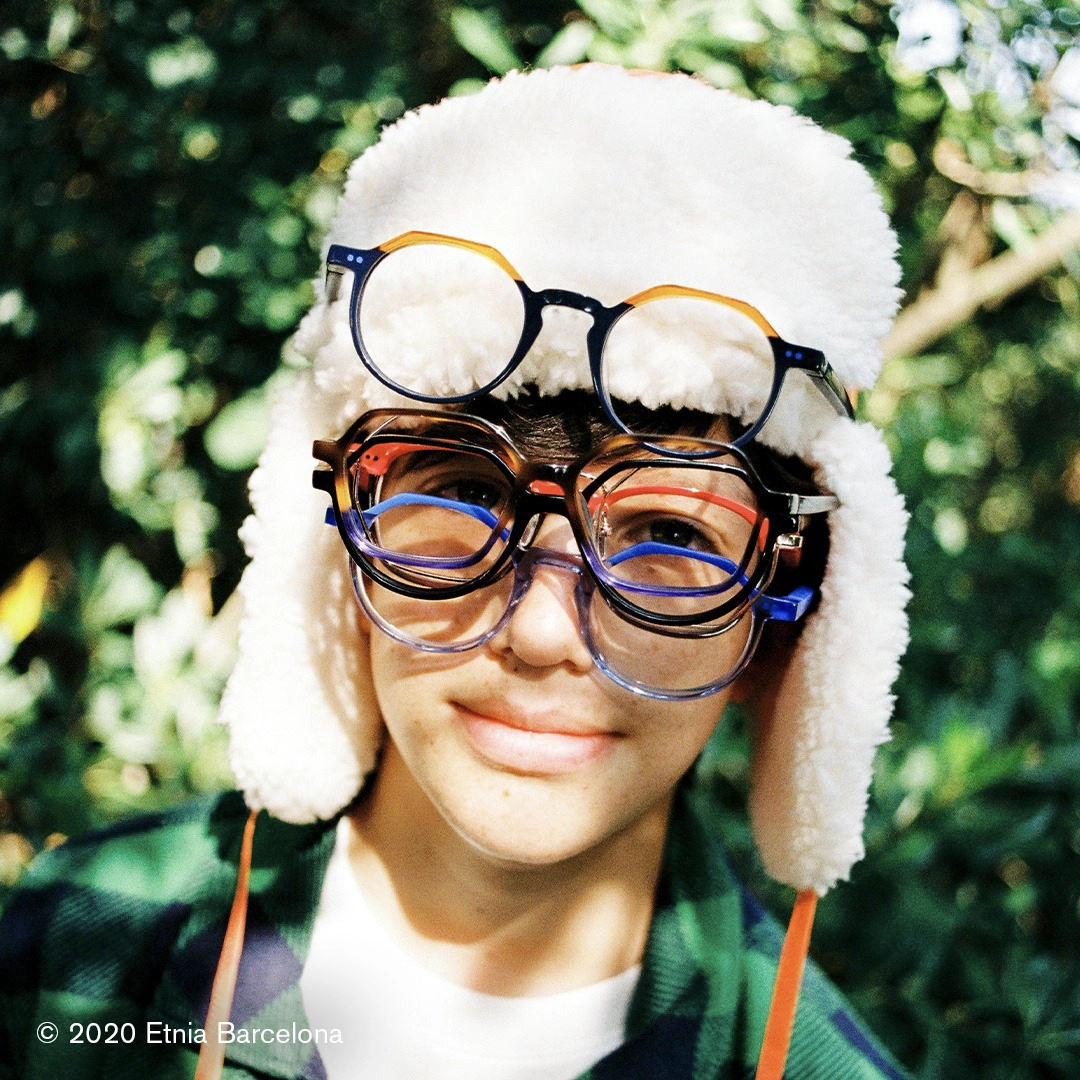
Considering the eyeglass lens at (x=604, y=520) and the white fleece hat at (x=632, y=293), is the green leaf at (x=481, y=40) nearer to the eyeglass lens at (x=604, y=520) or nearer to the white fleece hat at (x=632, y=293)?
the white fleece hat at (x=632, y=293)

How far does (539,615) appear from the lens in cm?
96

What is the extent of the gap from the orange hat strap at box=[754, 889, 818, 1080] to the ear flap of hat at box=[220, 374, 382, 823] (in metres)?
0.64

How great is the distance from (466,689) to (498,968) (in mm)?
431

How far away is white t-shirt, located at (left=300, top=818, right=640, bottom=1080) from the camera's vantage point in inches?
45.3

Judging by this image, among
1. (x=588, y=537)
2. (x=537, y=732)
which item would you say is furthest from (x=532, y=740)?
(x=588, y=537)

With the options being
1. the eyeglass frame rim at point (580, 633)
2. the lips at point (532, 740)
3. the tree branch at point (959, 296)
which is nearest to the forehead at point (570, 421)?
the eyeglass frame rim at point (580, 633)

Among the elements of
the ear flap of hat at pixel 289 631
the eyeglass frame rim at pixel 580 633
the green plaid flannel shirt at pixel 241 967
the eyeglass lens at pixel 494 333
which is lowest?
the green plaid flannel shirt at pixel 241 967

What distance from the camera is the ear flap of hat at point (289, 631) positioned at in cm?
120

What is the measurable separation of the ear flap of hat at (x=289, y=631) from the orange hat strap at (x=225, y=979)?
0.32ft

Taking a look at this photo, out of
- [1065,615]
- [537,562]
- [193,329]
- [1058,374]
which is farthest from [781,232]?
[1058,374]

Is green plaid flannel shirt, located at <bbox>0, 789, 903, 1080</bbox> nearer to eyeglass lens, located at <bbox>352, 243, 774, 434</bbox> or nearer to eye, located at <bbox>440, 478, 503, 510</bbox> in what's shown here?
eye, located at <bbox>440, 478, 503, 510</bbox>

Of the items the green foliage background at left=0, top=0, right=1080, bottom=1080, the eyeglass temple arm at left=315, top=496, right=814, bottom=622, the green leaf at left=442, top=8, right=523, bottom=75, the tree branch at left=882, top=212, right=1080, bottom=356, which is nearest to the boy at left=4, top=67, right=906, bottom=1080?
the eyeglass temple arm at left=315, top=496, right=814, bottom=622

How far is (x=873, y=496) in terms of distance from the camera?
1.03 meters

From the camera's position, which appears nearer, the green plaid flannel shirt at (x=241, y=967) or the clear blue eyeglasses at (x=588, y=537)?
the clear blue eyeglasses at (x=588, y=537)
